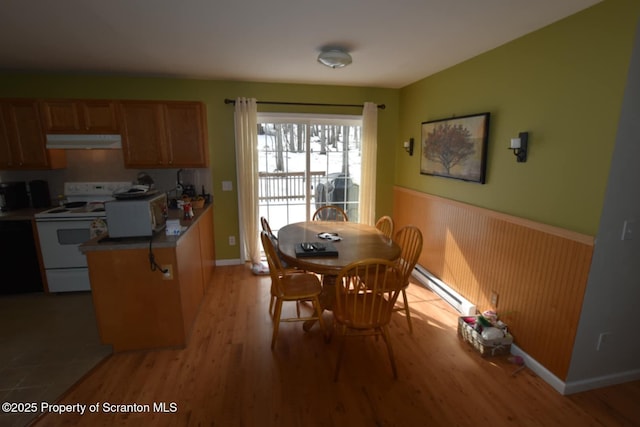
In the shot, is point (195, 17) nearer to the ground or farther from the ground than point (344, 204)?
farther from the ground

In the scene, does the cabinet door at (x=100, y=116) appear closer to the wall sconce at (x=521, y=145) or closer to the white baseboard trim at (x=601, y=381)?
the wall sconce at (x=521, y=145)

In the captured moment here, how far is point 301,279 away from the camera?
8.61 ft

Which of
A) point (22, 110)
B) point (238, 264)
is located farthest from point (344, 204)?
point (22, 110)

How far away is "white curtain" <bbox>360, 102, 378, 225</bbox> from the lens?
13.1 ft

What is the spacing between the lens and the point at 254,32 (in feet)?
7.34

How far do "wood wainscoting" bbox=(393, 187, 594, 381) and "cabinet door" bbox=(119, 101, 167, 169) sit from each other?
3231 millimetres

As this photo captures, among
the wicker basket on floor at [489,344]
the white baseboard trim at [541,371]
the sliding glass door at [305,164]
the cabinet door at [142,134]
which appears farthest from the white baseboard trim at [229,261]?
the white baseboard trim at [541,371]

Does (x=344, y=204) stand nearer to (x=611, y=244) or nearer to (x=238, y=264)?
Answer: (x=238, y=264)

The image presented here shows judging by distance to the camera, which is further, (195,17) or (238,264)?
(238,264)

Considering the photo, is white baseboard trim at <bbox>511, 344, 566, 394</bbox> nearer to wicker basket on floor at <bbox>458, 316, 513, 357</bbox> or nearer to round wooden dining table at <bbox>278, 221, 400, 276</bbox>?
wicker basket on floor at <bbox>458, 316, 513, 357</bbox>

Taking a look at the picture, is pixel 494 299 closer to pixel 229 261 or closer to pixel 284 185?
pixel 284 185

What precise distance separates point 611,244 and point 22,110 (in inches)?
206

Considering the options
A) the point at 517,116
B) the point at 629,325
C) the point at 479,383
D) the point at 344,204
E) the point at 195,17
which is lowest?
the point at 479,383

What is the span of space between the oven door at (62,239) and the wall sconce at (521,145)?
400 cm
